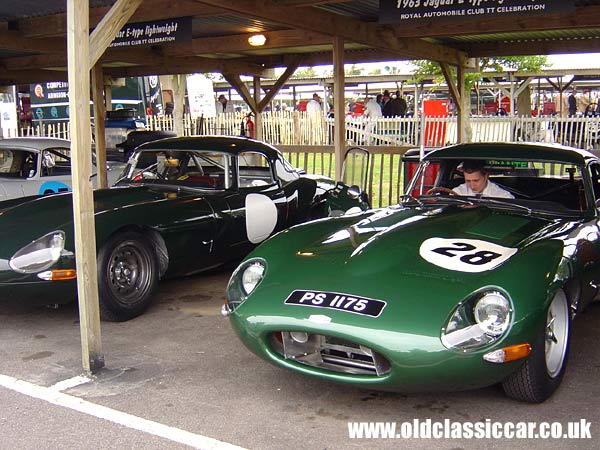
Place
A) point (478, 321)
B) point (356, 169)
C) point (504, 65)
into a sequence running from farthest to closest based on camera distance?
point (504, 65) < point (356, 169) < point (478, 321)

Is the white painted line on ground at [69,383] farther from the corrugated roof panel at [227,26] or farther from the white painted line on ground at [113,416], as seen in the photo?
the corrugated roof panel at [227,26]

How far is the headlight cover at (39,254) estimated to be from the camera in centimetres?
501

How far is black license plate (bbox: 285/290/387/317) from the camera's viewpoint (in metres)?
3.50

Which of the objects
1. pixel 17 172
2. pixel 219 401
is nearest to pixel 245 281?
pixel 219 401

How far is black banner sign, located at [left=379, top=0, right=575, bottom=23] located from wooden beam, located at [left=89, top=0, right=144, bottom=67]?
183 inches

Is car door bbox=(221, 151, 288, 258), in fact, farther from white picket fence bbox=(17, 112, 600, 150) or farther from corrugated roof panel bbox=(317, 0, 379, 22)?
white picket fence bbox=(17, 112, 600, 150)

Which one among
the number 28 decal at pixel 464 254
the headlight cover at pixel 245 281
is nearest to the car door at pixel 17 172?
the headlight cover at pixel 245 281

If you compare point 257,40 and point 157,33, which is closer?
point 157,33

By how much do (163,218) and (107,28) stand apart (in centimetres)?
192

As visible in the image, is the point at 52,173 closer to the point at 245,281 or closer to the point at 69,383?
the point at 69,383

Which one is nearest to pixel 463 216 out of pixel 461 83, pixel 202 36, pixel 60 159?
pixel 60 159

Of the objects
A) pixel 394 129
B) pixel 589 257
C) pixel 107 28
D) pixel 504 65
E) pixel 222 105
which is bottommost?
pixel 589 257

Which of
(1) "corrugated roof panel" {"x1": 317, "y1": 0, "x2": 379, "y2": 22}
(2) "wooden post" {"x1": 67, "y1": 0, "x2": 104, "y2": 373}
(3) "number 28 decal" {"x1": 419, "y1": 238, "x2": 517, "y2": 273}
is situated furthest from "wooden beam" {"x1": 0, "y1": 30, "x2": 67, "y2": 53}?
(3) "number 28 decal" {"x1": 419, "y1": 238, "x2": 517, "y2": 273}

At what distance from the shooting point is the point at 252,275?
13.6 feet
